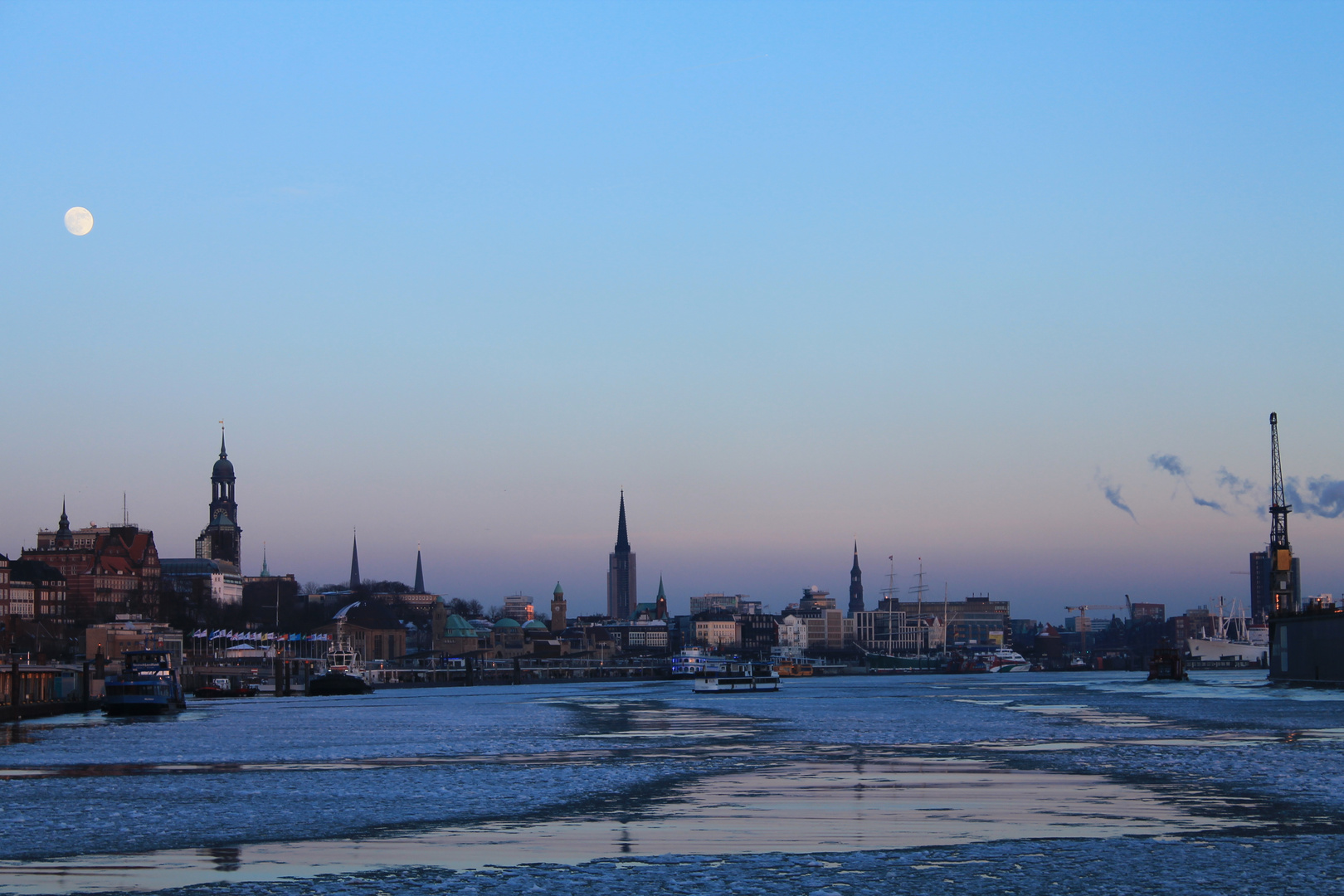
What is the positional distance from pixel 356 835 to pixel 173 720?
67.8m

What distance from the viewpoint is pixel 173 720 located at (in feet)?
301

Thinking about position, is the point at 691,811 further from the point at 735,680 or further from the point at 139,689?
the point at 735,680

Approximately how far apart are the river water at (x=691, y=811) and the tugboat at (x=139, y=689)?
30.7m

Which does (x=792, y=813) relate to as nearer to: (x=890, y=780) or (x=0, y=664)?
(x=890, y=780)

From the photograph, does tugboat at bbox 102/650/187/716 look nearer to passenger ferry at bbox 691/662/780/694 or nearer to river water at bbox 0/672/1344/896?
river water at bbox 0/672/1344/896

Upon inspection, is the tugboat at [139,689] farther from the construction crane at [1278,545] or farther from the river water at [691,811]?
the construction crane at [1278,545]

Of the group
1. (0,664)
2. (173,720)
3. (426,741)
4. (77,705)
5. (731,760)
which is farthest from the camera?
(0,664)

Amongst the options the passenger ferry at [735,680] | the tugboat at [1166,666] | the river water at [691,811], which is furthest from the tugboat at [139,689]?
the tugboat at [1166,666]

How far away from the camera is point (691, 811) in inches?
1304

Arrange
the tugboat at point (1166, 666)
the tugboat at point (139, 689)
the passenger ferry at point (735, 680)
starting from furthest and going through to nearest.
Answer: the tugboat at point (1166, 666)
the passenger ferry at point (735, 680)
the tugboat at point (139, 689)

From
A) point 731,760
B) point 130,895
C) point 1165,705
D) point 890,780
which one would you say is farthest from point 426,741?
point 1165,705

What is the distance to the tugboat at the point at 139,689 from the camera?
9681cm

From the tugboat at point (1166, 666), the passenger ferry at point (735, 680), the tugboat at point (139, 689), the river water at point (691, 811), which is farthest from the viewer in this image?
the tugboat at point (1166, 666)

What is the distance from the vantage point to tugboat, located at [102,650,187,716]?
96812mm
